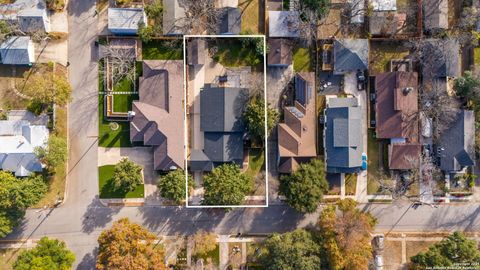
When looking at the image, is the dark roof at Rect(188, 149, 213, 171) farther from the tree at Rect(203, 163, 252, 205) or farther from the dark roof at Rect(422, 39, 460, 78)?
the dark roof at Rect(422, 39, 460, 78)

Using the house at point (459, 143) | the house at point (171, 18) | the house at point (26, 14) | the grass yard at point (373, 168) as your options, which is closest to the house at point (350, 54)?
the grass yard at point (373, 168)

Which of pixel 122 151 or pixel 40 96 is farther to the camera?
pixel 122 151

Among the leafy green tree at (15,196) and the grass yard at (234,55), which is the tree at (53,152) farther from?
Answer: the grass yard at (234,55)

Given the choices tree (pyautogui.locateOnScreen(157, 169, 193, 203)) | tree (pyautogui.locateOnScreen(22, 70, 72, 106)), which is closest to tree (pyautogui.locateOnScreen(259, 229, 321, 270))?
tree (pyautogui.locateOnScreen(157, 169, 193, 203))

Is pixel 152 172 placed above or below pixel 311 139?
below

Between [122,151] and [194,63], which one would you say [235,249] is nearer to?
[122,151]

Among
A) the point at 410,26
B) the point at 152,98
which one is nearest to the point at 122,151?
the point at 152,98
